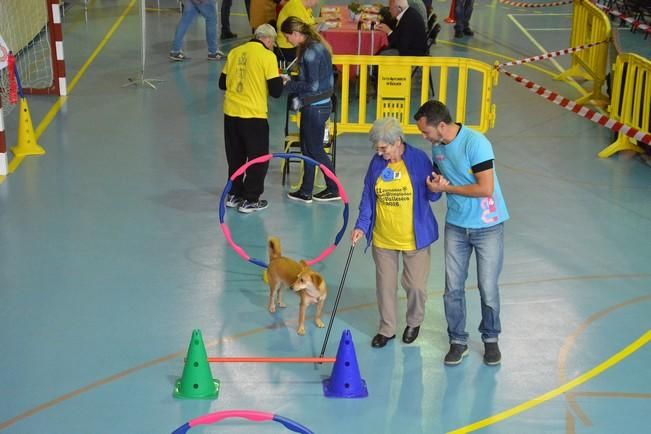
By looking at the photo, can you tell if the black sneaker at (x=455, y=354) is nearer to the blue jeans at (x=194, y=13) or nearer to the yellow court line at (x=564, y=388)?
the yellow court line at (x=564, y=388)

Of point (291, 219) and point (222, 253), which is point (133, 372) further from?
point (291, 219)

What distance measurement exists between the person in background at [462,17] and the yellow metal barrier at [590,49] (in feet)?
11.0

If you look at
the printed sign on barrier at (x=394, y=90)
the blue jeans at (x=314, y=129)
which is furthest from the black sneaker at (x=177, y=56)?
the blue jeans at (x=314, y=129)

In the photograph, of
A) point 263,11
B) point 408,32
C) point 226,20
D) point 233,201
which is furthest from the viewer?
point 226,20

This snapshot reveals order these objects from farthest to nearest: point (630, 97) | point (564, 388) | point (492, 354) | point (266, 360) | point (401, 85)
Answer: point (401, 85) < point (630, 97) < point (492, 354) < point (266, 360) < point (564, 388)

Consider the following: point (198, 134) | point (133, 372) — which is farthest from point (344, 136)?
point (133, 372)

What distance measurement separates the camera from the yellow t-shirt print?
757 centimetres

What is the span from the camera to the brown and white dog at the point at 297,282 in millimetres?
7984

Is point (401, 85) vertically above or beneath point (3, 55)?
beneath

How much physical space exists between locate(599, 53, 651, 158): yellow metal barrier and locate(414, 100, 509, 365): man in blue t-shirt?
608cm

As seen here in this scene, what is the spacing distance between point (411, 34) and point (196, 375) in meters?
8.84

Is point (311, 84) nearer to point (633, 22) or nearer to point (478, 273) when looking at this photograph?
point (478, 273)

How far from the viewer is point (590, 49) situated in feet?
53.7

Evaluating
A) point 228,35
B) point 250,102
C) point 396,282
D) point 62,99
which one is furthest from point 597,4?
point 396,282
